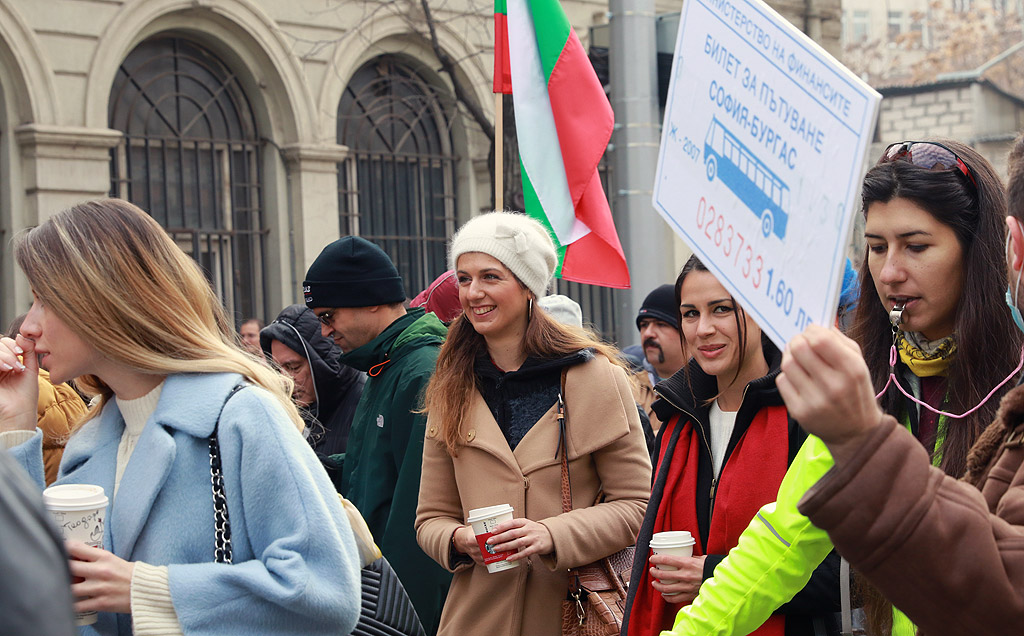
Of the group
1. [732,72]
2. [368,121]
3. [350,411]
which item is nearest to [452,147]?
[368,121]

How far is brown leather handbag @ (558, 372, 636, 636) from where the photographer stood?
3.43 metres

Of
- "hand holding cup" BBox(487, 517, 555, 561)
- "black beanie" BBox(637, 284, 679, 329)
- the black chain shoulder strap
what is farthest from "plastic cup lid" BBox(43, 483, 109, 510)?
"black beanie" BBox(637, 284, 679, 329)

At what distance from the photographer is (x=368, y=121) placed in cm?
1309

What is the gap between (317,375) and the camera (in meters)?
5.95

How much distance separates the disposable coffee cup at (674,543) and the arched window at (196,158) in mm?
9581

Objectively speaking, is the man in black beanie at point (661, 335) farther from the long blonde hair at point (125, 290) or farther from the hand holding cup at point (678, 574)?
the long blonde hair at point (125, 290)

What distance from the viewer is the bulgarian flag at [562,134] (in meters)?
5.81

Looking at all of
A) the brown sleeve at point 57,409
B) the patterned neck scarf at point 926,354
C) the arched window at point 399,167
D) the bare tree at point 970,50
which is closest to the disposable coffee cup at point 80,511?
the patterned neck scarf at point 926,354

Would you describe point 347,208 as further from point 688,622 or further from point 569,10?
point 688,622

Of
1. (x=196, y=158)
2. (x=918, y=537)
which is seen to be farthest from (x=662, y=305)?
Result: (x=196, y=158)

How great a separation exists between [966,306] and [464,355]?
176 cm

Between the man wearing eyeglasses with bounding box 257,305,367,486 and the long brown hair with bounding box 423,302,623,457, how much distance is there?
6.38ft

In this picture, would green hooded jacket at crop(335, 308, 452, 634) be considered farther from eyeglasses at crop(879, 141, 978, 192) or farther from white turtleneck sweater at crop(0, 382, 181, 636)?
eyeglasses at crop(879, 141, 978, 192)

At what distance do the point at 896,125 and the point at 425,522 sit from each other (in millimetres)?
28444
